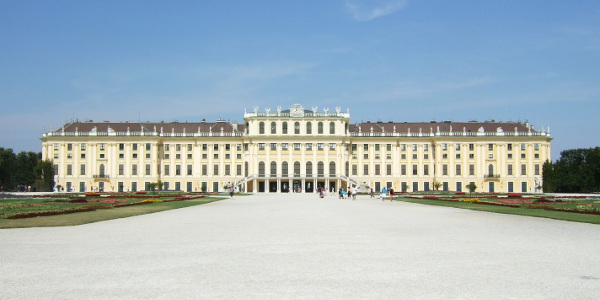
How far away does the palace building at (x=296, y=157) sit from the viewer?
305ft

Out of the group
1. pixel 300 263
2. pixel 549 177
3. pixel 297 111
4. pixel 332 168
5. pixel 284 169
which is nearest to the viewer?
pixel 300 263

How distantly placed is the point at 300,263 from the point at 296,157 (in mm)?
82211

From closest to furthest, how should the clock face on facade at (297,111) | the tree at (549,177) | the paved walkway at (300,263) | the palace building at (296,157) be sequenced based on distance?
the paved walkway at (300,263) < the tree at (549,177) < the palace building at (296,157) < the clock face on facade at (297,111)

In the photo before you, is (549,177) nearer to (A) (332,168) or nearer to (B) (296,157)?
(A) (332,168)

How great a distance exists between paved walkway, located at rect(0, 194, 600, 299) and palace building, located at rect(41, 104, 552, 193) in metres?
74.6

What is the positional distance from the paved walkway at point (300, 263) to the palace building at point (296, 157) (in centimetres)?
7458

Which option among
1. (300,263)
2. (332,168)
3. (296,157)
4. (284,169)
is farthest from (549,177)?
(300,263)

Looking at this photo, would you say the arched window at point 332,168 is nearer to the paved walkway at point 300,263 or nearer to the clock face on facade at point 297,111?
the clock face on facade at point 297,111

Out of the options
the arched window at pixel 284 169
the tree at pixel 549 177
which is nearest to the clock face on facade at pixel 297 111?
the arched window at pixel 284 169

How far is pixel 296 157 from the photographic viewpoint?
93.4 metres

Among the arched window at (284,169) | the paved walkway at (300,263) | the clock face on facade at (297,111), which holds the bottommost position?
the paved walkway at (300,263)

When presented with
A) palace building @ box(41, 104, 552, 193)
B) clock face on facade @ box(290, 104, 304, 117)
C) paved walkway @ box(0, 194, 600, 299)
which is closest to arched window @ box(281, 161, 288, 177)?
palace building @ box(41, 104, 552, 193)

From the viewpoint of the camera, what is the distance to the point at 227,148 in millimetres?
96000

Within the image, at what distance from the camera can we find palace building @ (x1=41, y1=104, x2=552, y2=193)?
93.0 meters
